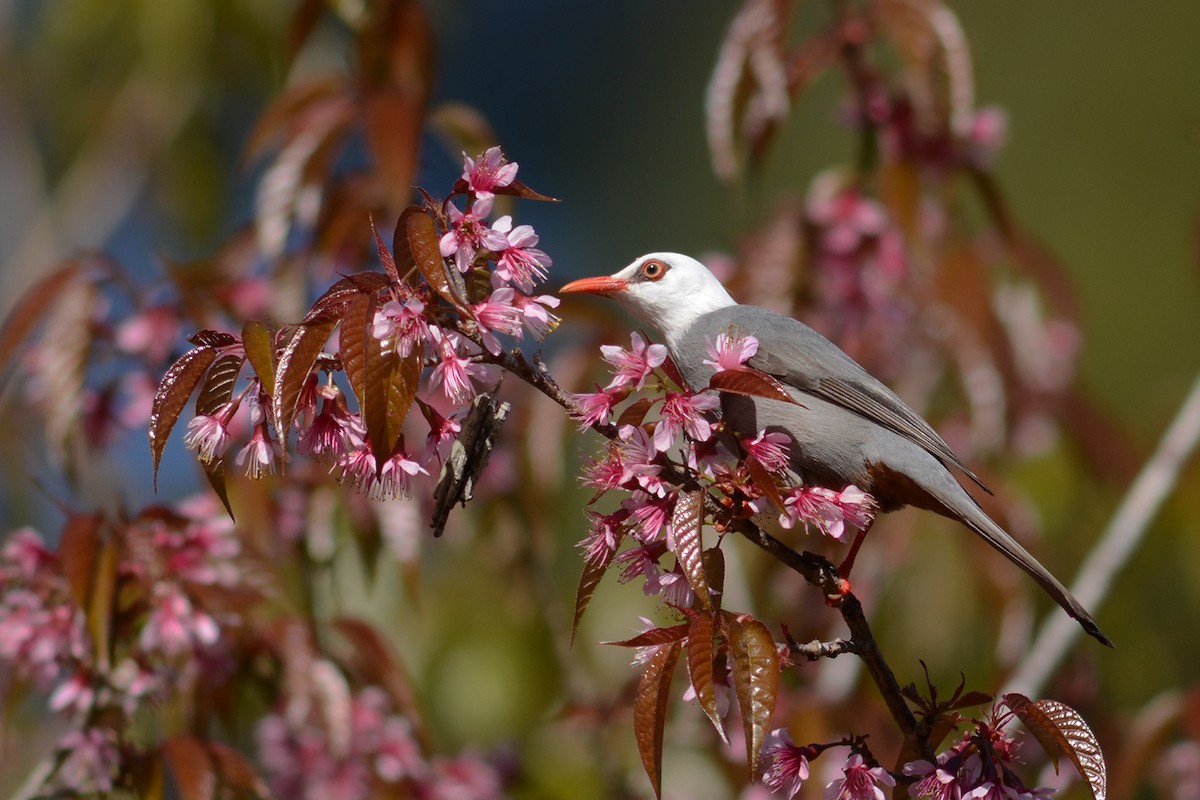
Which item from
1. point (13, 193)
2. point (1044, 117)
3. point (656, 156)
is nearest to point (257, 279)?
point (13, 193)

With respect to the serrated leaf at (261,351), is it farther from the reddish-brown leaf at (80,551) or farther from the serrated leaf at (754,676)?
the reddish-brown leaf at (80,551)

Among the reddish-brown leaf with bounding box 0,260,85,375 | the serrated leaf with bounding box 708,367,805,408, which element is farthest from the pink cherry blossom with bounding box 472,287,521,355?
the reddish-brown leaf with bounding box 0,260,85,375

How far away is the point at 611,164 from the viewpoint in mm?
22078

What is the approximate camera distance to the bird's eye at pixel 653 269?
11.4 ft

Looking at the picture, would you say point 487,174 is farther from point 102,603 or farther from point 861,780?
point 102,603

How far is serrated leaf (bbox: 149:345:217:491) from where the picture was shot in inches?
75.2

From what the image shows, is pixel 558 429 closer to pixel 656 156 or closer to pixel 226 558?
pixel 226 558

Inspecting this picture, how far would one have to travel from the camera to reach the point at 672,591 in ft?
6.87

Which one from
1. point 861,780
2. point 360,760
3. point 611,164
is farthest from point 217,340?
point 611,164

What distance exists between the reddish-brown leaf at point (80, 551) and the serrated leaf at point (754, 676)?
1510 mm

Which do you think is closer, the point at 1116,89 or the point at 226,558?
the point at 226,558

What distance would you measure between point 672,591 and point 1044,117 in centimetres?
1598

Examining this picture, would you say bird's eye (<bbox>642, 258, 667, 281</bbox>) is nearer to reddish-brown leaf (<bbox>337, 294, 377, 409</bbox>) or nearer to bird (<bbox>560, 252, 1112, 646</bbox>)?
bird (<bbox>560, 252, 1112, 646</bbox>)

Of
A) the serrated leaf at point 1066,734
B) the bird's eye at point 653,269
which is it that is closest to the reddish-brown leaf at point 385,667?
the bird's eye at point 653,269
